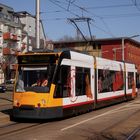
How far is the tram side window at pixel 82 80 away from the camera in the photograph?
20.3 m

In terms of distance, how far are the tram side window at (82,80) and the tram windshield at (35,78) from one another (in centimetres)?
252

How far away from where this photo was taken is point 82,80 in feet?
69.3

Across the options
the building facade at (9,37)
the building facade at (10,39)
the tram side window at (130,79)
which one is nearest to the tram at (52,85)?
the tram side window at (130,79)

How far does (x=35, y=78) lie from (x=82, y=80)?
3.52 m

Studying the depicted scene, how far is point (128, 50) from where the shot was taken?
324ft

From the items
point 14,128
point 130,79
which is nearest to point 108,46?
point 130,79

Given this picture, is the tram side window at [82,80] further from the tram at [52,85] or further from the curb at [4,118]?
the curb at [4,118]

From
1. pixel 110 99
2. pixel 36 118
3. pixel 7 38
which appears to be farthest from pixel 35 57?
pixel 7 38

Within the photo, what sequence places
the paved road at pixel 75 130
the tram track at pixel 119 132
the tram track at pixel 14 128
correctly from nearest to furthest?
the tram track at pixel 119 132 < the paved road at pixel 75 130 < the tram track at pixel 14 128

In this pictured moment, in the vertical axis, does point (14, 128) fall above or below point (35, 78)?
below

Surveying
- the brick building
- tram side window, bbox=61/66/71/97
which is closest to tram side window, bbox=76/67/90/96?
tram side window, bbox=61/66/71/97

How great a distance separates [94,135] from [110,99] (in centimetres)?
1269

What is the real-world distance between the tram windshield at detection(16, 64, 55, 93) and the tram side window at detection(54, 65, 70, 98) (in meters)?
0.46

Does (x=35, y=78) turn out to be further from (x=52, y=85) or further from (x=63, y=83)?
(x=63, y=83)
